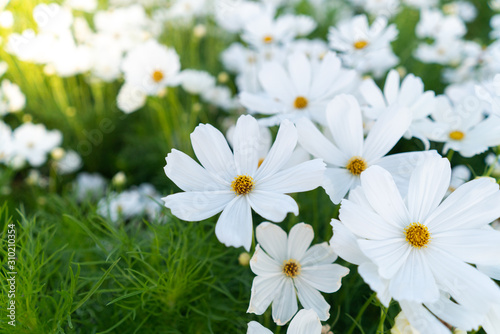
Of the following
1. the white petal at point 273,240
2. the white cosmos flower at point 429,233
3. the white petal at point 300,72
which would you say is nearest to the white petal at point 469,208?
the white cosmos flower at point 429,233

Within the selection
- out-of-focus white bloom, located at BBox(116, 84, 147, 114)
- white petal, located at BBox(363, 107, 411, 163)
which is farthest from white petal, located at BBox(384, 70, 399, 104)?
out-of-focus white bloom, located at BBox(116, 84, 147, 114)

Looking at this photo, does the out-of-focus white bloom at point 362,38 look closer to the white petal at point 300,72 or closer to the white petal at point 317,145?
the white petal at point 300,72

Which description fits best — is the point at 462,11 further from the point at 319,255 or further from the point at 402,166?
the point at 319,255

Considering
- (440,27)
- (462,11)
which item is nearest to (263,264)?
(440,27)

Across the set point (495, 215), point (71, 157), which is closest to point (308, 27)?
point (71, 157)

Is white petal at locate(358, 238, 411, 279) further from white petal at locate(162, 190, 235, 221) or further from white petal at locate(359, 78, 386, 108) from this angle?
white petal at locate(359, 78, 386, 108)

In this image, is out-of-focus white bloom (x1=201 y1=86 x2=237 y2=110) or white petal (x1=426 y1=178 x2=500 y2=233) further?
out-of-focus white bloom (x1=201 y1=86 x2=237 y2=110)

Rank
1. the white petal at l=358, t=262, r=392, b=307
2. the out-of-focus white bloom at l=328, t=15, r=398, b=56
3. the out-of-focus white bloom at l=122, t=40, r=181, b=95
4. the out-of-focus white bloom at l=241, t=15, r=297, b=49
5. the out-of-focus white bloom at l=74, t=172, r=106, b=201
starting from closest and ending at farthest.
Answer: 1. the white petal at l=358, t=262, r=392, b=307
2. the out-of-focus white bloom at l=328, t=15, r=398, b=56
3. the out-of-focus white bloom at l=122, t=40, r=181, b=95
4. the out-of-focus white bloom at l=241, t=15, r=297, b=49
5. the out-of-focus white bloom at l=74, t=172, r=106, b=201
